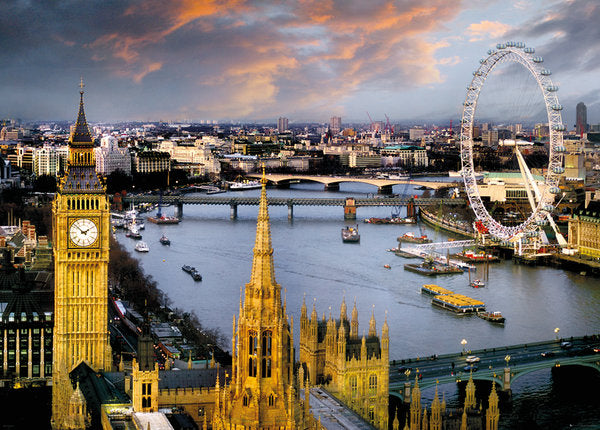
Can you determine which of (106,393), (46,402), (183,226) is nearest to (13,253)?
(46,402)

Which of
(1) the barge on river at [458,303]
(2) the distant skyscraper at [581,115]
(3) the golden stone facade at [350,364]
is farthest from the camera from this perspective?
(2) the distant skyscraper at [581,115]

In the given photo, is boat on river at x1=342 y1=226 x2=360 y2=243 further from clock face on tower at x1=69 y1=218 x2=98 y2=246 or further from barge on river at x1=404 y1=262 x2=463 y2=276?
clock face on tower at x1=69 y1=218 x2=98 y2=246

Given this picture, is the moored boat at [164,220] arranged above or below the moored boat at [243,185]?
below

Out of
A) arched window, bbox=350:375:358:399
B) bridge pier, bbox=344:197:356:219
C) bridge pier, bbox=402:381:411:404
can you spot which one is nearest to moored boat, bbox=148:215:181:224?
bridge pier, bbox=344:197:356:219

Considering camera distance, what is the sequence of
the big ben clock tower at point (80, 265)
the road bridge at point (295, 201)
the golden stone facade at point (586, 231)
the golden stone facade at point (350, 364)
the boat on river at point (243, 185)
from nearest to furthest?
the golden stone facade at point (350, 364)
the big ben clock tower at point (80, 265)
the golden stone facade at point (586, 231)
the road bridge at point (295, 201)
the boat on river at point (243, 185)

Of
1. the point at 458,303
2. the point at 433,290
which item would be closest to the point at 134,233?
the point at 433,290

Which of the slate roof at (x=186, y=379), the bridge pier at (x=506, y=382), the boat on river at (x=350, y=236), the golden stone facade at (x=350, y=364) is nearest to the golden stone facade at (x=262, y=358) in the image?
the golden stone facade at (x=350, y=364)

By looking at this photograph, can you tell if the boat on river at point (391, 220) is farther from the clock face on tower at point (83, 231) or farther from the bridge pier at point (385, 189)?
the clock face on tower at point (83, 231)
